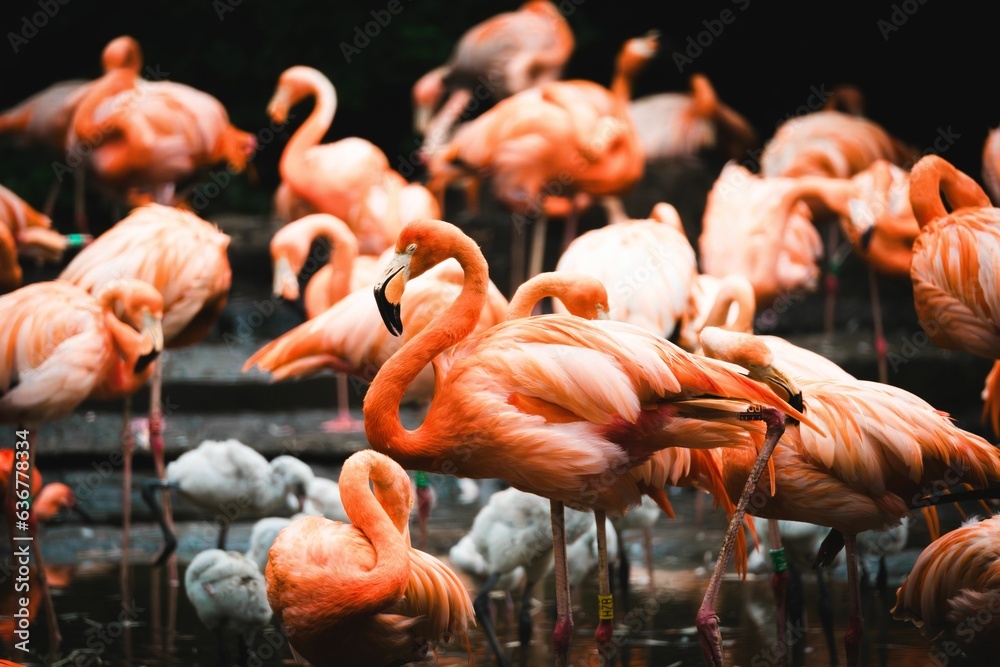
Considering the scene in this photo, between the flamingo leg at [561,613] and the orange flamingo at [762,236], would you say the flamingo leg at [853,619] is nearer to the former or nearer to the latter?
the flamingo leg at [561,613]

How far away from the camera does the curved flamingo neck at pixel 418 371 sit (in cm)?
357

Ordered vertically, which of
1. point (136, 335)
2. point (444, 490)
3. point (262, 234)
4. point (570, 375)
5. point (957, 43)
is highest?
point (957, 43)

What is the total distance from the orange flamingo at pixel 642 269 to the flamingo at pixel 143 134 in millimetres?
3350

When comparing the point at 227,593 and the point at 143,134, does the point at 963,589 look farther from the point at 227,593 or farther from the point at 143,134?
the point at 143,134

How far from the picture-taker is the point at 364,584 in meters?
3.35

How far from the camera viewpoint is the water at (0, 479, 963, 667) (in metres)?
4.31

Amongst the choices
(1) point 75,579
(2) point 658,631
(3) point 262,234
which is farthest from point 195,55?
(2) point 658,631

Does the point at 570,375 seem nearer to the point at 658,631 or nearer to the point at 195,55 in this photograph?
the point at 658,631

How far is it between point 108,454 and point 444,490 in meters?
1.80

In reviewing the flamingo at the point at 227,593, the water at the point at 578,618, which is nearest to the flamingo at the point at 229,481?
the water at the point at 578,618

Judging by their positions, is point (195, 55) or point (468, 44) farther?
point (195, 55)

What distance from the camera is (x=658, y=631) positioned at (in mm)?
4582

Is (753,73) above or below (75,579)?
above

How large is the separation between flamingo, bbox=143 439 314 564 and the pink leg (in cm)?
170
